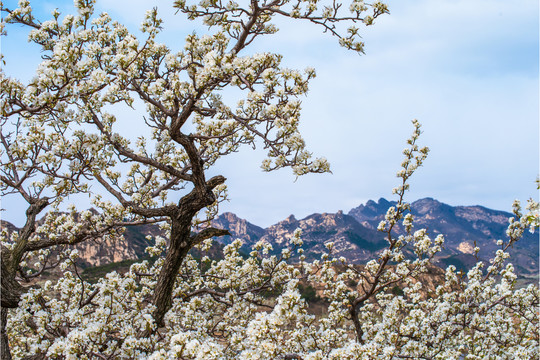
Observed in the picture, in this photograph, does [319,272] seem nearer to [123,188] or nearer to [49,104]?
[123,188]

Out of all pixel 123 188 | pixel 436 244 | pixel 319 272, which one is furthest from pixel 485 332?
pixel 123 188

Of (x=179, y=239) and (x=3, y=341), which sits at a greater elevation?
(x=179, y=239)

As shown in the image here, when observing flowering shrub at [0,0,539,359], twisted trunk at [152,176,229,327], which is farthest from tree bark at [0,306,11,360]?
twisted trunk at [152,176,229,327]

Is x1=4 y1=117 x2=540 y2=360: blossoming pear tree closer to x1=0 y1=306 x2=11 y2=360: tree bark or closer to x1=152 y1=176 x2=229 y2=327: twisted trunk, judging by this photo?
x1=0 y1=306 x2=11 y2=360: tree bark

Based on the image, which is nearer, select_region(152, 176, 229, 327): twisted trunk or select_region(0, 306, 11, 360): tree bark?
select_region(0, 306, 11, 360): tree bark

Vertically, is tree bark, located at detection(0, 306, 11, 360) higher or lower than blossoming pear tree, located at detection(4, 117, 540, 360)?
lower

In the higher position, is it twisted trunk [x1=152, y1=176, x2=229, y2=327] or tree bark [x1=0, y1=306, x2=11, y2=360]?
twisted trunk [x1=152, y1=176, x2=229, y2=327]

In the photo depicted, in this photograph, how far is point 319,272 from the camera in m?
12.7

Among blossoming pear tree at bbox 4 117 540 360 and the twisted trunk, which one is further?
the twisted trunk

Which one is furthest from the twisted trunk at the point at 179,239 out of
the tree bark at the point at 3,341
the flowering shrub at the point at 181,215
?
the tree bark at the point at 3,341

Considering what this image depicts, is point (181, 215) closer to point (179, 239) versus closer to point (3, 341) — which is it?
point (179, 239)

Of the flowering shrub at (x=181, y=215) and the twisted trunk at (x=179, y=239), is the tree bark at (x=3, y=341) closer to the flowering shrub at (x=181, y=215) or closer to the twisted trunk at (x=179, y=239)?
the flowering shrub at (x=181, y=215)

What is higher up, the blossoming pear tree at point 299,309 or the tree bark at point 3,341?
the blossoming pear tree at point 299,309

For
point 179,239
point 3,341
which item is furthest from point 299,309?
point 3,341
